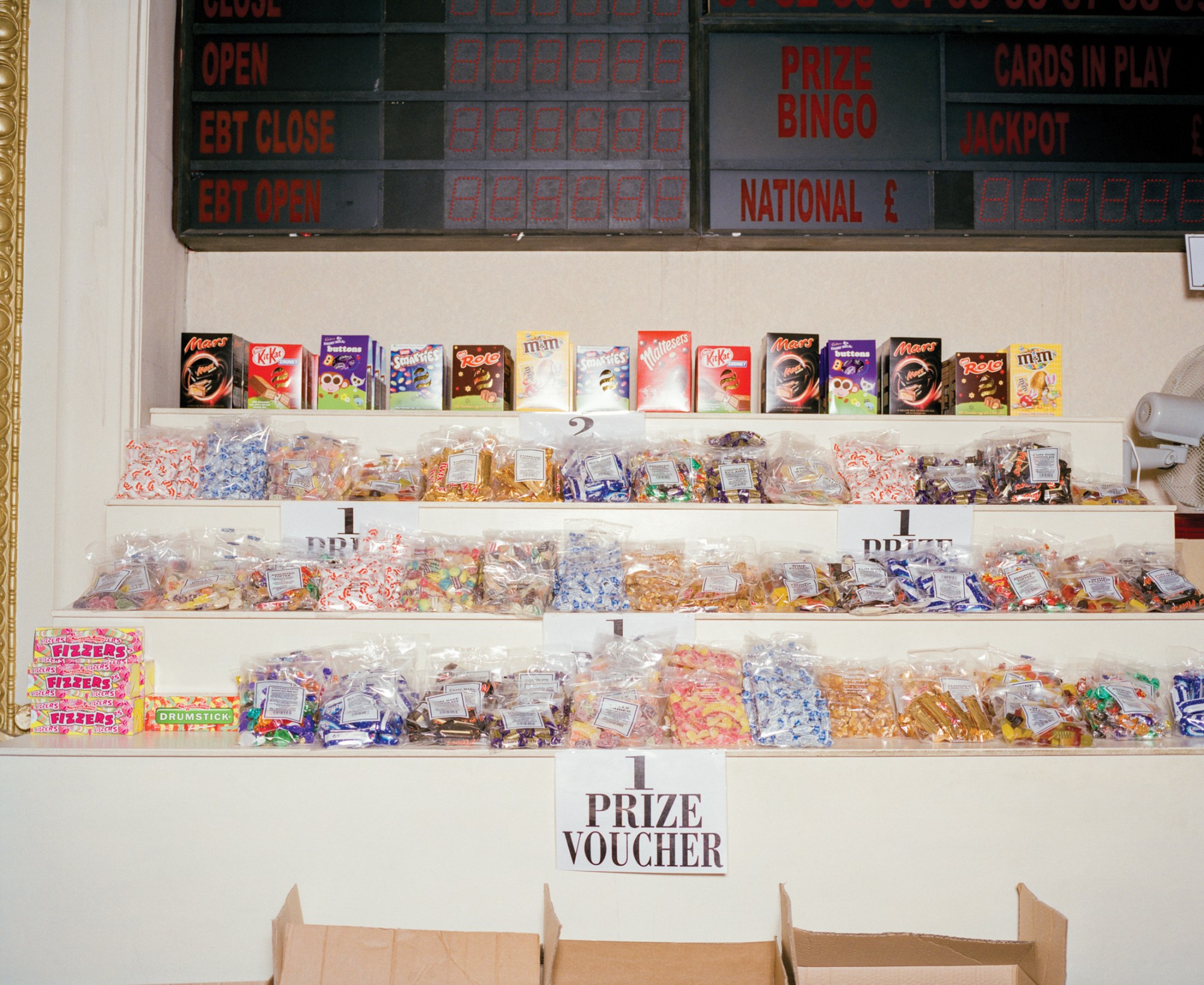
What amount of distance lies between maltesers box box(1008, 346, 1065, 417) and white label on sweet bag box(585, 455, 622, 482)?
3.89ft

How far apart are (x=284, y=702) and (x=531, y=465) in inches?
33.7

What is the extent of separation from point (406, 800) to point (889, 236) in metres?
2.08

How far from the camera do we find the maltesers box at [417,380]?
2244 mm

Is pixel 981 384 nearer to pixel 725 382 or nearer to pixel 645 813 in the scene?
pixel 725 382

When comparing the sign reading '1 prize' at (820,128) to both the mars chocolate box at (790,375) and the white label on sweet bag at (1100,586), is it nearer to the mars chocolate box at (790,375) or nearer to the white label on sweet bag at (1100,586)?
the mars chocolate box at (790,375)

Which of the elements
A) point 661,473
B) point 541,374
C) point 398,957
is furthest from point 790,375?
point 398,957

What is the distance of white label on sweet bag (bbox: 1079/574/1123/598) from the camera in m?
1.98

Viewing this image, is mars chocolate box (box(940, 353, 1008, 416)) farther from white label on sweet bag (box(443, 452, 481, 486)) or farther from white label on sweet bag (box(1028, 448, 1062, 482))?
white label on sweet bag (box(443, 452, 481, 486))

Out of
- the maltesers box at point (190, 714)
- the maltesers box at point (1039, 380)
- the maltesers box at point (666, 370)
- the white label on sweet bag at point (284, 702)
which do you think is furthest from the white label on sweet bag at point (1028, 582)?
the maltesers box at point (190, 714)

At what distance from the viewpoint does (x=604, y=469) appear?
2111 mm

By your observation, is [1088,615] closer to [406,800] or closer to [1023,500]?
[1023,500]

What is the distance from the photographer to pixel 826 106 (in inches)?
91.8

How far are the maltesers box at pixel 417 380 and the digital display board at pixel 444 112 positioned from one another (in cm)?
39

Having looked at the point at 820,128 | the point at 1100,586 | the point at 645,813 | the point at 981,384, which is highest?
the point at 820,128
